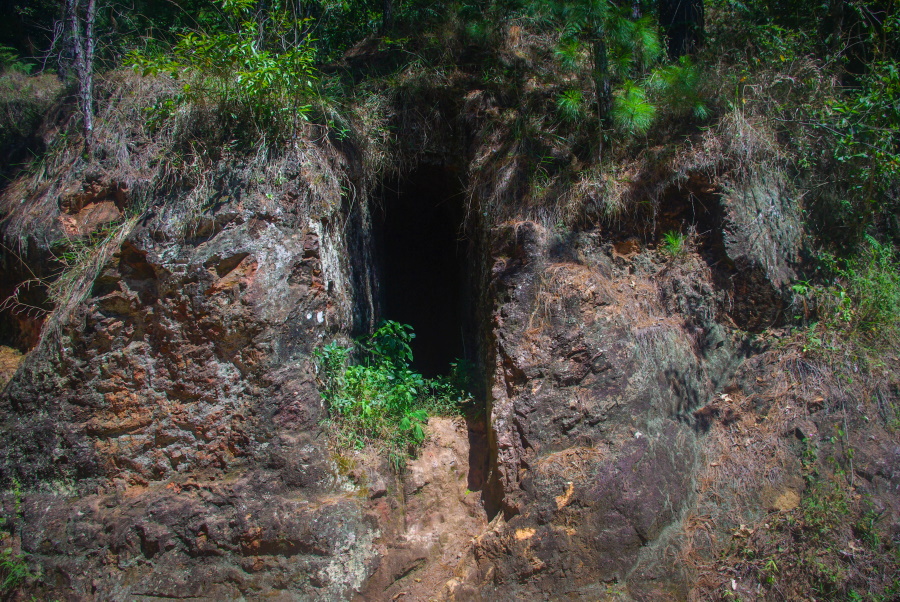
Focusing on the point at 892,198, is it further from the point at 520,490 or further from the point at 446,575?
the point at 446,575

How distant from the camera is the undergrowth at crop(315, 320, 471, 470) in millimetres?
4105

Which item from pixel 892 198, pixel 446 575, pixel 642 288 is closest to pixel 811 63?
pixel 892 198

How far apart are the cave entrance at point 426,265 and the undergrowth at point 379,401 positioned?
1.21 m

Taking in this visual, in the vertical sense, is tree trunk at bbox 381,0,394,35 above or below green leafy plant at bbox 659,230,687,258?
above

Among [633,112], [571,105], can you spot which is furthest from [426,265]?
[633,112]

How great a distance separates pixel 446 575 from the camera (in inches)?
148

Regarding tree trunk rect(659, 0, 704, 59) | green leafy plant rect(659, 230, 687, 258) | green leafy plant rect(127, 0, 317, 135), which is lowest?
green leafy plant rect(659, 230, 687, 258)

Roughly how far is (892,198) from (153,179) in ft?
20.8

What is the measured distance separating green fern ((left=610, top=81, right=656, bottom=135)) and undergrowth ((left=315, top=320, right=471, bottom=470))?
2657 mm

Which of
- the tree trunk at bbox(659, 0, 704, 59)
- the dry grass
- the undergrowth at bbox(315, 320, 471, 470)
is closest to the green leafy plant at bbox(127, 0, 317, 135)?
the undergrowth at bbox(315, 320, 471, 470)

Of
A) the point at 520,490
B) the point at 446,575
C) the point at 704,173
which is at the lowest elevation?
the point at 446,575

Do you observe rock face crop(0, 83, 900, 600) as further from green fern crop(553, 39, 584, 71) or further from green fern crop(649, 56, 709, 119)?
green fern crop(553, 39, 584, 71)

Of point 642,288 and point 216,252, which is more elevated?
point 216,252

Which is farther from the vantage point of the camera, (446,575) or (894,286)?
(894,286)
